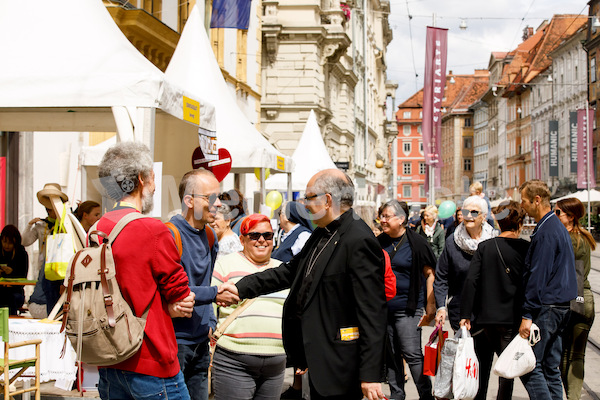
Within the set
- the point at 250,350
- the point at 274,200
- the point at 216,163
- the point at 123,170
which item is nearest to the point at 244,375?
the point at 250,350

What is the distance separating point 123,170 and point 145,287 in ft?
1.88

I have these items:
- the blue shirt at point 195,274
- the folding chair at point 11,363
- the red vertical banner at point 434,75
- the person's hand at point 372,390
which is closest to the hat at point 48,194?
the folding chair at point 11,363

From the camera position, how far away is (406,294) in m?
6.68

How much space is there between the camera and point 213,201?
4359 millimetres

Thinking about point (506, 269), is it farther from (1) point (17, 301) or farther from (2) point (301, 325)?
(1) point (17, 301)

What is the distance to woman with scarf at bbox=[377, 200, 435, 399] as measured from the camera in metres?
6.57

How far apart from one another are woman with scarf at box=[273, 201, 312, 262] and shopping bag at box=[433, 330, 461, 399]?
5.81 feet

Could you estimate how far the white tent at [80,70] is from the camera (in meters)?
6.09

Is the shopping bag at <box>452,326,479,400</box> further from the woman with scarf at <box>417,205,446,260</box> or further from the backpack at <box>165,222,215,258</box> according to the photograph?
the woman with scarf at <box>417,205,446,260</box>

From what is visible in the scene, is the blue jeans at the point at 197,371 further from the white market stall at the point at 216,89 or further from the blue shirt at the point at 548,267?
the white market stall at the point at 216,89

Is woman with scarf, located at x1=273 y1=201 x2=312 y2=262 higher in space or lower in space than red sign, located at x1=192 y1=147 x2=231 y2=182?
lower

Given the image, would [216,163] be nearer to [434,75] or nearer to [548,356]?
[548,356]

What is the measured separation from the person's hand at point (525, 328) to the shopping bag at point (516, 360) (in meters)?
0.04

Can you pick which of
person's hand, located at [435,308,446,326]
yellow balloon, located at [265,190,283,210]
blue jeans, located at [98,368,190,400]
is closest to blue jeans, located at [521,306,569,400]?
person's hand, located at [435,308,446,326]
